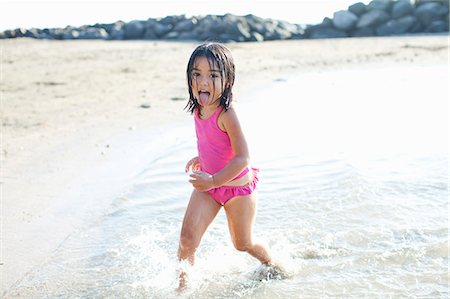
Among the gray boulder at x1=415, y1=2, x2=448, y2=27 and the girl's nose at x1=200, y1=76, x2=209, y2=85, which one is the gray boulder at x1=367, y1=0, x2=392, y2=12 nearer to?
the gray boulder at x1=415, y1=2, x2=448, y2=27

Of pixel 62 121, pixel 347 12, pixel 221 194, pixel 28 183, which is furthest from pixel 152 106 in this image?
pixel 347 12

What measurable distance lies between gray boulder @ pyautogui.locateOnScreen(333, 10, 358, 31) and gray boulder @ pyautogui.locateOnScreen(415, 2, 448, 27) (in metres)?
2.23

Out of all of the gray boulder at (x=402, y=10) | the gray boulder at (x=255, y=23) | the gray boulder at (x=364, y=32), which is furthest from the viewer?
the gray boulder at (x=402, y=10)

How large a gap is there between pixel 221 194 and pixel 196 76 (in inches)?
26.1

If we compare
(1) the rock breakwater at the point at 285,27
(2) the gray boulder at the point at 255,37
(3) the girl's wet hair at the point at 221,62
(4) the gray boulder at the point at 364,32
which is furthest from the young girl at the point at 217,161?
(4) the gray boulder at the point at 364,32

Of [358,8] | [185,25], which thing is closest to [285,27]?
[358,8]

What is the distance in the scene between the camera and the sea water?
11.2 feet

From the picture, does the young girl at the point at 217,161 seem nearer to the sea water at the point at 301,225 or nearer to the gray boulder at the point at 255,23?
the sea water at the point at 301,225

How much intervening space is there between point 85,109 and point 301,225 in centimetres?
475

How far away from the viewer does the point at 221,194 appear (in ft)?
10.8

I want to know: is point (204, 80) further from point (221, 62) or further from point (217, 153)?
point (217, 153)

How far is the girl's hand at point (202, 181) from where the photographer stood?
305 cm

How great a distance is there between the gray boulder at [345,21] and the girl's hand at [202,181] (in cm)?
1972

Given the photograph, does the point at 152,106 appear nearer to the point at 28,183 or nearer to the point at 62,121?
the point at 62,121
